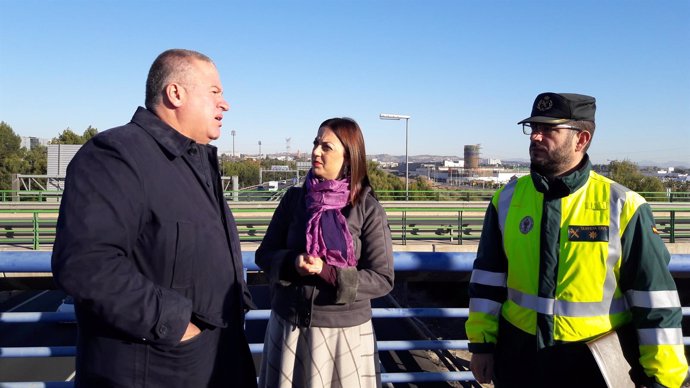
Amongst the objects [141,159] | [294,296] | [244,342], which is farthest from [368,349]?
[141,159]

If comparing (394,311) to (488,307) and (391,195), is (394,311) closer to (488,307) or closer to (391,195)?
(488,307)

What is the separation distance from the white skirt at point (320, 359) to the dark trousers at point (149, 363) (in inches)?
20.1

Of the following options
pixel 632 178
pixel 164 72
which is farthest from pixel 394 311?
pixel 632 178

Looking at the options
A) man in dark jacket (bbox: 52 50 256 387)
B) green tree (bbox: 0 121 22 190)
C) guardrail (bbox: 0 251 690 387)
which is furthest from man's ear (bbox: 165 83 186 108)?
green tree (bbox: 0 121 22 190)

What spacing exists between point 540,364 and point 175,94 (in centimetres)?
178

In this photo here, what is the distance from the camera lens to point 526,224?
7.23 feet

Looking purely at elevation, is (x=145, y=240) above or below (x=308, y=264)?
above

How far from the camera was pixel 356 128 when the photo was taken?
8.62ft

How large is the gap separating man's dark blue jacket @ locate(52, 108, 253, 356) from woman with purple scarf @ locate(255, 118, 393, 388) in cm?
46

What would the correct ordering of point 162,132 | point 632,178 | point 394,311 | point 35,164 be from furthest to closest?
point 35,164 → point 632,178 → point 394,311 → point 162,132

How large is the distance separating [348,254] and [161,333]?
0.98 meters

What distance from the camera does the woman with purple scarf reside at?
2.37 m

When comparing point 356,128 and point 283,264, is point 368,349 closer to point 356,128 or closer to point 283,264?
point 283,264

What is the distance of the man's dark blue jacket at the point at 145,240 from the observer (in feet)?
5.00
